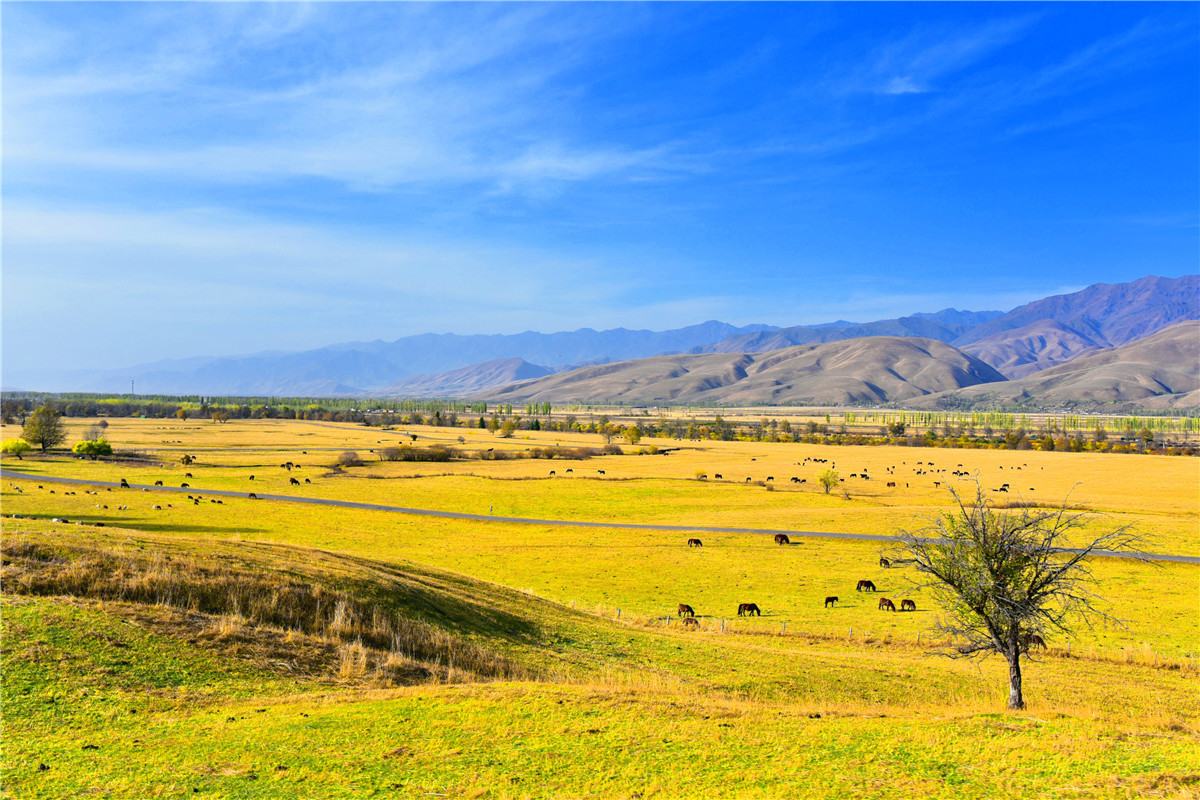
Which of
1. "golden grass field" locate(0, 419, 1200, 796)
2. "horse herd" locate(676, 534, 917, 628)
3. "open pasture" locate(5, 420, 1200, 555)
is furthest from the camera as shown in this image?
"open pasture" locate(5, 420, 1200, 555)

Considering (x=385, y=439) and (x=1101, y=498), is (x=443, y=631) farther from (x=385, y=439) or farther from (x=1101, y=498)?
(x=385, y=439)

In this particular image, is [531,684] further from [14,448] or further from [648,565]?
[14,448]

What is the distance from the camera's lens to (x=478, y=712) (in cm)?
1769

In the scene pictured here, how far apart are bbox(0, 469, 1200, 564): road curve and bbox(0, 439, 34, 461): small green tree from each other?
94.6ft

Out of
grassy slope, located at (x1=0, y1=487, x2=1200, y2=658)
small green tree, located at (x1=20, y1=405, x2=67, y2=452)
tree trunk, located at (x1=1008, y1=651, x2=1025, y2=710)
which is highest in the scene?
small green tree, located at (x1=20, y1=405, x2=67, y2=452)

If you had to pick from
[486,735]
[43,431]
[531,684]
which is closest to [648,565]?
[531,684]

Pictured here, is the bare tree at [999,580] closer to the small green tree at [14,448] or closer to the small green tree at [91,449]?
the small green tree at [91,449]

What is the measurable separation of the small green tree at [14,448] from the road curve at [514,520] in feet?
94.6

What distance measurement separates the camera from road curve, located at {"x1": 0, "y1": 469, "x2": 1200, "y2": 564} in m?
61.6

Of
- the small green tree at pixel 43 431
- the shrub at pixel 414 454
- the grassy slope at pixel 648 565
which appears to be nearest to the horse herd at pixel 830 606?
the grassy slope at pixel 648 565

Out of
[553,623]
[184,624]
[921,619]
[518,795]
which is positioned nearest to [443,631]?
[553,623]

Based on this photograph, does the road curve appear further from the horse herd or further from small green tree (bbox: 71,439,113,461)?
small green tree (bbox: 71,439,113,461)

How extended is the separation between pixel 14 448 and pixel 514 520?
313 ft

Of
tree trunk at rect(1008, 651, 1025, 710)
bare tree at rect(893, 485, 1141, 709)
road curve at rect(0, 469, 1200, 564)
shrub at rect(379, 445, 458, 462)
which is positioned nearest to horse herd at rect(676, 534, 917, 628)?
bare tree at rect(893, 485, 1141, 709)
